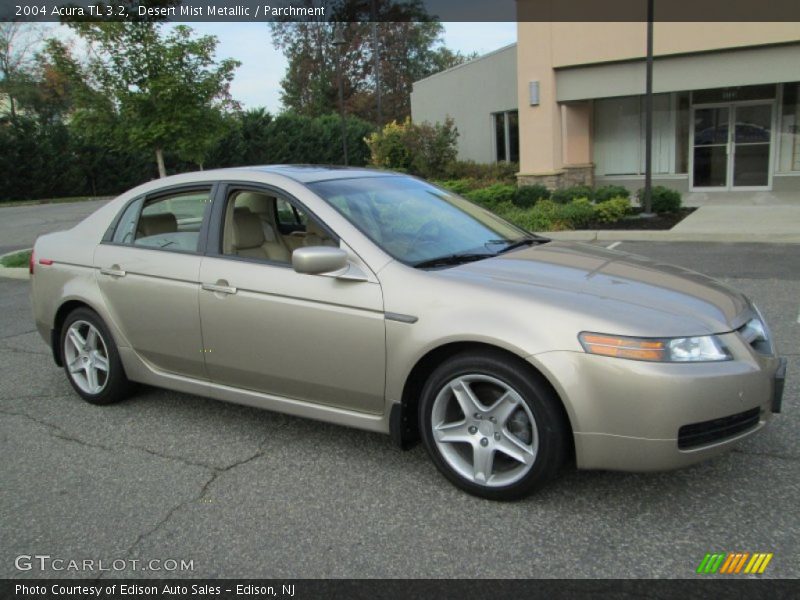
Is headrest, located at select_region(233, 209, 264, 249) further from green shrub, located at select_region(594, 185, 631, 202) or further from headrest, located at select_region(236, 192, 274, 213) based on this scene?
green shrub, located at select_region(594, 185, 631, 202)

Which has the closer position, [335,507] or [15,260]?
[335,507]

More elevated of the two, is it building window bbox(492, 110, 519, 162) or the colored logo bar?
building window bbox(492, 110, 519, 162)

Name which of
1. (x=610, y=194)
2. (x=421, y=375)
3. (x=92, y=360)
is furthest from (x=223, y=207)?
(x=610, y=194)

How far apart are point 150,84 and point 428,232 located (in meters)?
11.4

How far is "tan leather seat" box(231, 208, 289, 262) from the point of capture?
13.6 ft

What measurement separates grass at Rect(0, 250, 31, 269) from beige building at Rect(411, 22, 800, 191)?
1163 cm

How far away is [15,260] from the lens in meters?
12.2

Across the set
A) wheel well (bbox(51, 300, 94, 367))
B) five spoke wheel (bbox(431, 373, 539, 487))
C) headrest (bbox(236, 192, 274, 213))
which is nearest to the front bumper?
five spoke wheel (bbox(431, 373, 539, 487))

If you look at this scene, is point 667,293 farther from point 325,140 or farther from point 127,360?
point 325,140

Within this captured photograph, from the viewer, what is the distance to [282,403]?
12.9 ft

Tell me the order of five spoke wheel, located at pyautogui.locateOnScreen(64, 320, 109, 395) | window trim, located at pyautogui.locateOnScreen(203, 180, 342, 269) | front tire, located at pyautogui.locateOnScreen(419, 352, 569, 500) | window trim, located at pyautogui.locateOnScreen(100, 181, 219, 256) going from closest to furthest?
1. front tire, located at pyautogui.locateOnScreen(419, 352, 569, 500)
2. window trim, located at pyautogui.locateOnScreen(203, 180, 342, 269)
3. window trim, located at pyautogui.locateOnScreen(100, 181, 219, 256)
4. five spoke wheel, located at pyautogui.locateOnScreen(64, 320, 109, 395)

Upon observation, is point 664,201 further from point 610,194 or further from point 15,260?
point 15,260

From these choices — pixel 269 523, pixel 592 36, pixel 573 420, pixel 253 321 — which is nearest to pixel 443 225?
pixel 253 321

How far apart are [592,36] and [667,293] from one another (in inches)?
583
